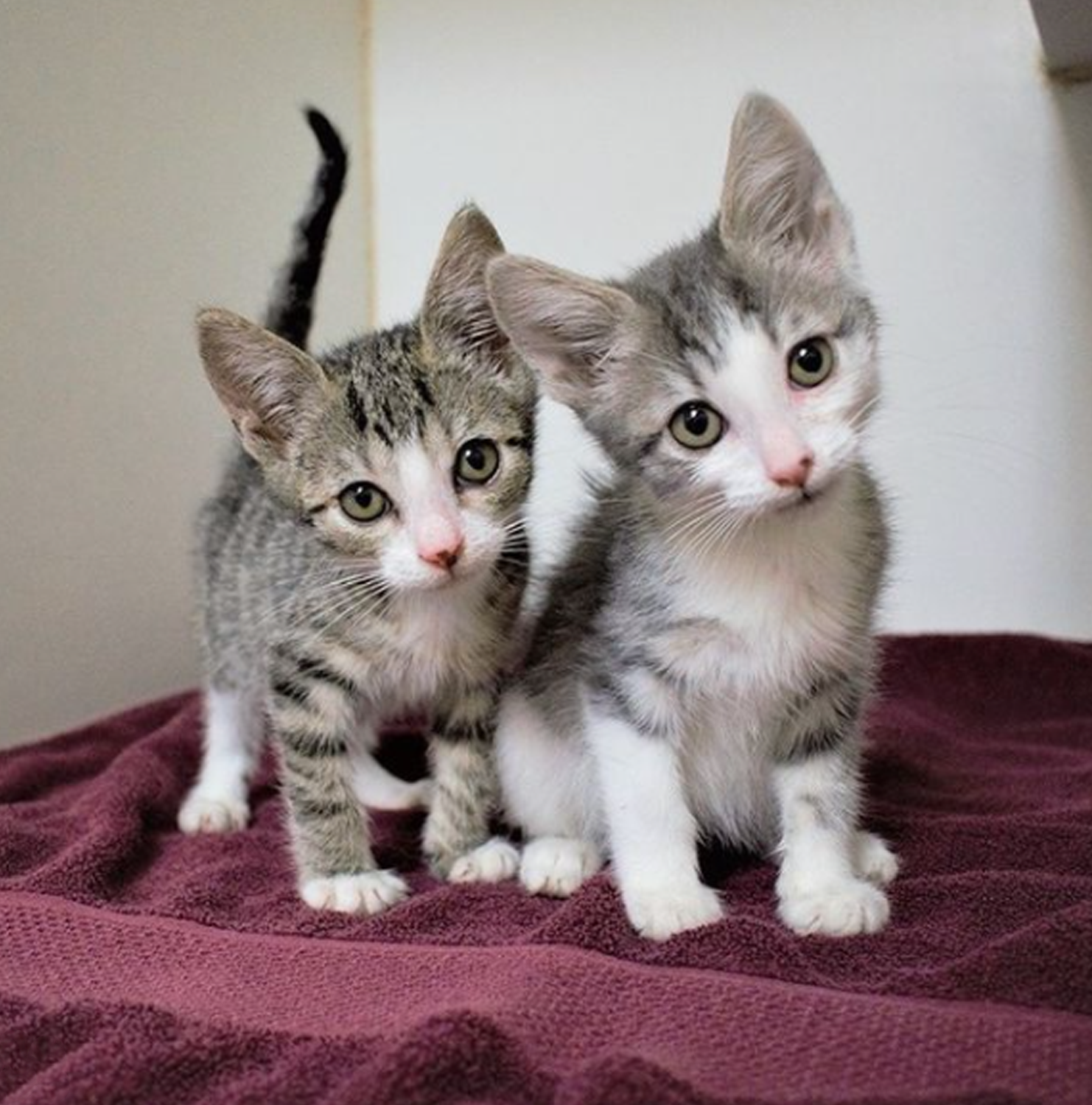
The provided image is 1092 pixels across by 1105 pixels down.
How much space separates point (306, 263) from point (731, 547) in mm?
840

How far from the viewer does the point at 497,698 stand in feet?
4.42

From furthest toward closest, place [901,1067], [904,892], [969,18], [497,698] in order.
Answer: [969,18]
[497,698]
[904,892]
[901,1067]

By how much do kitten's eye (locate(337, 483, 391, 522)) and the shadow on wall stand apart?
123cm

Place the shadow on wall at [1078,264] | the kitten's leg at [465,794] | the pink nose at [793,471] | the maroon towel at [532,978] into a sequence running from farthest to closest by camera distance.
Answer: the shadow on wall at [1078,264], the kitten's leg at [465,794], the pink nose at [793,471], the maroon towel at [532,978]

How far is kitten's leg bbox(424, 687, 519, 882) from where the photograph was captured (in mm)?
1290

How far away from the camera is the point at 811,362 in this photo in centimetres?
104

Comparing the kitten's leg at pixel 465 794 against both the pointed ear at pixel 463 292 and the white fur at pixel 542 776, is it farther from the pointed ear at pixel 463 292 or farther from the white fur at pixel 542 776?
the pointed ear at pixel 463 292

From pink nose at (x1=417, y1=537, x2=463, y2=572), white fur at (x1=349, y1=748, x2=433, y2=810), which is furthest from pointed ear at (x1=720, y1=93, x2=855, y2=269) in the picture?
white fur at (x1=349, y1=748, x2=433, y2=810)

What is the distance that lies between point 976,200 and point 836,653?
1125 mm

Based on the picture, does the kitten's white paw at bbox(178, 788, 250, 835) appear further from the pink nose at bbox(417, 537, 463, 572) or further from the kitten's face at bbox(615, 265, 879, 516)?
the kitten's face at bbox(615, 265, 879, 516)

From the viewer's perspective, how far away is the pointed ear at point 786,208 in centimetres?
111

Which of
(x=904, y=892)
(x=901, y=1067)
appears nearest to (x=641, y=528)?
(x=904, y=892)

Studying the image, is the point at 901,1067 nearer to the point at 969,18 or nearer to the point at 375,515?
the point at 375,515

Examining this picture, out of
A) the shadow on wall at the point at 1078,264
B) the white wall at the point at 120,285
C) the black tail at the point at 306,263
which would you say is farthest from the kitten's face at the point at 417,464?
the shadow on wall at the point at 1078,264
